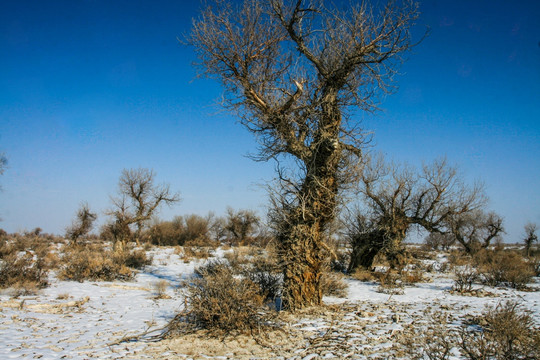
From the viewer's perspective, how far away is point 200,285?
634 centimetres

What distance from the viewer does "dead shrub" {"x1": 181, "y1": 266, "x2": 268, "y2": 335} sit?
5520 mm

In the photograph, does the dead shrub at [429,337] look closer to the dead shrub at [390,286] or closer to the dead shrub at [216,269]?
the dead shrub at [216,269]

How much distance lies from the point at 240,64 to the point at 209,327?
5461 mm

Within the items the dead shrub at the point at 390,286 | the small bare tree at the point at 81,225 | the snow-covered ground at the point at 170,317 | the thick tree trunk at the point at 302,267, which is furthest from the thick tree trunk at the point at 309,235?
the small bare tree at the point at 81,225

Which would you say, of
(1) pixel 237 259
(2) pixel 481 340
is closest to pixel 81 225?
(1) pixel 237 259

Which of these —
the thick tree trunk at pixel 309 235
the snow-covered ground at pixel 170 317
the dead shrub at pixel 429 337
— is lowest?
the snow-covered ground at pixel 170 317

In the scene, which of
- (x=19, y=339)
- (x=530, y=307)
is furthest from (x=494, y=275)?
(x=19, y=339)

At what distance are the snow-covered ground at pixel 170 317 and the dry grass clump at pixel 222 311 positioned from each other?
10.9 inches

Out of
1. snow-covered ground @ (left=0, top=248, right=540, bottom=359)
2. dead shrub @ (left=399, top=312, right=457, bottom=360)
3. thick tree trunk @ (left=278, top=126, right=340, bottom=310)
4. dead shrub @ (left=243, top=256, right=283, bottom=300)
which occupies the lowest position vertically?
snow-covered ground @ (left=0, top=248, right=540, bottom=359)

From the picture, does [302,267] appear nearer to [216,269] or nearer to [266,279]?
[266,279]

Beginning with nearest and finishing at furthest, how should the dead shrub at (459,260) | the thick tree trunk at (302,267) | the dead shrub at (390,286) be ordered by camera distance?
the thick tree trunk at (302,267) → the dead shrub at (390,286) → the dead shrub at (459,260)

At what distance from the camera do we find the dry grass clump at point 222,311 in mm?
5516

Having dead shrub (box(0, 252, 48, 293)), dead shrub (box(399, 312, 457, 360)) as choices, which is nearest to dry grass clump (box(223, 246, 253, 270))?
Result: dead shrub (box(0, 252, 48, 293))

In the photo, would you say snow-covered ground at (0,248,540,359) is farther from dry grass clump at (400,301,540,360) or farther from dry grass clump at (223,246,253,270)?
dry grass clump at (223,246,253,270)
